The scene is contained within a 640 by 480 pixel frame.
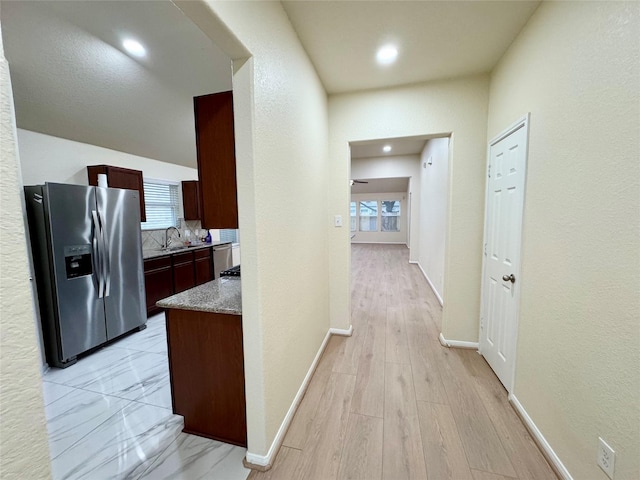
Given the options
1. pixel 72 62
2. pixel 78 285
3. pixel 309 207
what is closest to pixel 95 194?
pixel 78 285

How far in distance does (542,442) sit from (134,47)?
3.94 metres

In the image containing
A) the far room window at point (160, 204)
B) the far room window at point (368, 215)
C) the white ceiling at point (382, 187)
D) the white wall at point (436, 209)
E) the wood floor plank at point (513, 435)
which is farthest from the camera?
the far room window at point (368, 215)

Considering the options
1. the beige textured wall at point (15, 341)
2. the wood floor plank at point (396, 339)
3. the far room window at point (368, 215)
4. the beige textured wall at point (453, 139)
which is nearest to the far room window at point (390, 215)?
the far room window at point (368, 215)

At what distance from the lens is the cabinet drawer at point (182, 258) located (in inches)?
160

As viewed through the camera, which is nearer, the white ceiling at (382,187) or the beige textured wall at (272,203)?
the beige textured wall at (272,203)

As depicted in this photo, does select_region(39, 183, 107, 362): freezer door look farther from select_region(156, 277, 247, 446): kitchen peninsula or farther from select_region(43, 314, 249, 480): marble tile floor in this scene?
select_region(156, 277, 247, 446): kitchen peninsula

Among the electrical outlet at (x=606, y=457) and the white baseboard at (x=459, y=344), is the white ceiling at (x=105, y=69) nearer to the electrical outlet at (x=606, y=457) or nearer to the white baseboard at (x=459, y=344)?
the electrical outlet at (x=606, y=457)

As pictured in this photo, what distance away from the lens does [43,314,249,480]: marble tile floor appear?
4.98 feet

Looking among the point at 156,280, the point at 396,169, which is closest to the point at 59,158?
the point at 156,280

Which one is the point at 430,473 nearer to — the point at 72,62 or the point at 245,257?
the point at 245,257

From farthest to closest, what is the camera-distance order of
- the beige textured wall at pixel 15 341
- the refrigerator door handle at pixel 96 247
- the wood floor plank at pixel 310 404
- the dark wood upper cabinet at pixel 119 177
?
the dark wood upper cabinet at pixel 119 177
the refrigerator door handle at pixel 96 247
the wood floor plank at pixel 310 404
the beige textured wall at pixel 15 341

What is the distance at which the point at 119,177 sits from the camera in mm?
3637

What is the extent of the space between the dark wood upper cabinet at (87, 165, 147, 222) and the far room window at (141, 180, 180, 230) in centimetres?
51

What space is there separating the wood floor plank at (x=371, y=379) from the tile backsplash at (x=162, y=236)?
346 centimetres
